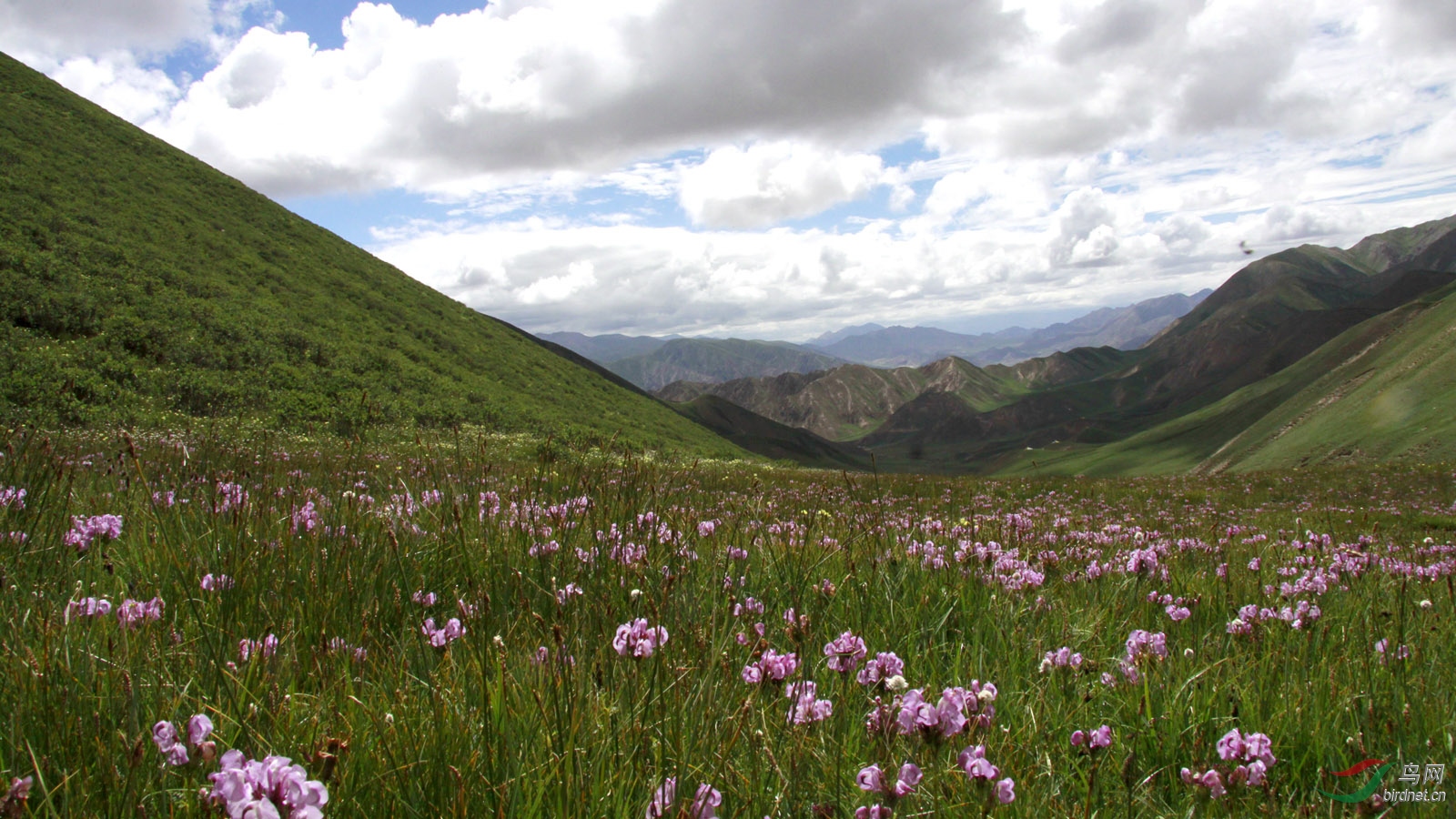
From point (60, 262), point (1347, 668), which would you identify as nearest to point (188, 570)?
point (1347, 668)

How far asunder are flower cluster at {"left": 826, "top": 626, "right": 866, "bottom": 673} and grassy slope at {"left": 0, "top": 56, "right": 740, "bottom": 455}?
17076mm

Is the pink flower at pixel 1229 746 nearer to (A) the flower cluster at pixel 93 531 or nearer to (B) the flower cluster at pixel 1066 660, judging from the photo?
(B) the flower cluster at pixel 1066 660

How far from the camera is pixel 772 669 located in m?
2.53

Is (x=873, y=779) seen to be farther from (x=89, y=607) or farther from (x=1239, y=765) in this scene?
(x=89, y=607)

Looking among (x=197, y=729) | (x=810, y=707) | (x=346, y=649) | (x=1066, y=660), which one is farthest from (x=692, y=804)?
(x=1066, y=660)

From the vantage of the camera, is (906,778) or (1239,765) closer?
(906,778)

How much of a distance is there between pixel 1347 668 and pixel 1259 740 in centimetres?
170

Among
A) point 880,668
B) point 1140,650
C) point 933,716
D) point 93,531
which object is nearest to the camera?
point 933,716

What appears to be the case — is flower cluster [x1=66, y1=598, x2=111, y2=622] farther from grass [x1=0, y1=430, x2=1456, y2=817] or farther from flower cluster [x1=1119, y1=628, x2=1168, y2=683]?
flower cluster [x1=1119, y1=628, x2=1168, y2=683]

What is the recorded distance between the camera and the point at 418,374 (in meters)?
49.1

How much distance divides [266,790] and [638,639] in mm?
1353

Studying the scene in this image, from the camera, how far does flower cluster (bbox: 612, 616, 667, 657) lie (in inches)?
96.1

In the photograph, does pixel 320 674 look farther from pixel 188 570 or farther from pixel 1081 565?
pixel 1081 565

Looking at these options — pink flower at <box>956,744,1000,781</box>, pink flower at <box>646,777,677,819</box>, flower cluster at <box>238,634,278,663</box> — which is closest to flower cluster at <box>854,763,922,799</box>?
pink flower at <box>956,744,1000,781</box>
